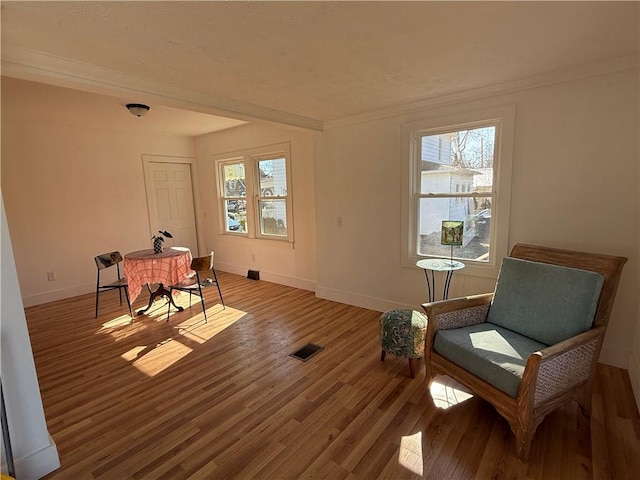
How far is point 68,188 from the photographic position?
4469 mm

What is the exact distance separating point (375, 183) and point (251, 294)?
2324mm

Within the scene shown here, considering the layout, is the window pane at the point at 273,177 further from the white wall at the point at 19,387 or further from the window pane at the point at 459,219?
the white wall at the point at 19,387

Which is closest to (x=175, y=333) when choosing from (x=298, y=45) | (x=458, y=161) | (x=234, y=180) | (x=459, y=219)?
(x=298, y=45)

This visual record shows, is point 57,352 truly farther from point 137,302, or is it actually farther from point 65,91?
point 65,91

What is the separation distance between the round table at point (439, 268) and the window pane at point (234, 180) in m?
3.35

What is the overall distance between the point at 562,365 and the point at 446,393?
78 centimetres

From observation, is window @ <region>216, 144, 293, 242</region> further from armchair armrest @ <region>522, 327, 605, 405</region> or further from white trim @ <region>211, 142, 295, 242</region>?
armchair armrest @ <region>522, 327, 605, 405</region>

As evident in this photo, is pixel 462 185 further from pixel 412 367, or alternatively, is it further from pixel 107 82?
pixel 107 82

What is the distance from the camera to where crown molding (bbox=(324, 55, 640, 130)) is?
2299 mm

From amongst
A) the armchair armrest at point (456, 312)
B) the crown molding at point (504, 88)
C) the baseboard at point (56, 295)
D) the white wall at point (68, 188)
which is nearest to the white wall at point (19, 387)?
the armchair armrest at point (456, 312)

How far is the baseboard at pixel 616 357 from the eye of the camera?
2.49 metres

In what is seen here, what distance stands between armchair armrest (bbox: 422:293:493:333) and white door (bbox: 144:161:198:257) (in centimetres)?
479

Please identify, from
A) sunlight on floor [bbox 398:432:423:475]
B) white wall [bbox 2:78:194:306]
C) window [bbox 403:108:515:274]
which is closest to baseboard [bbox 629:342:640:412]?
window [bbox 403:108:515:274]

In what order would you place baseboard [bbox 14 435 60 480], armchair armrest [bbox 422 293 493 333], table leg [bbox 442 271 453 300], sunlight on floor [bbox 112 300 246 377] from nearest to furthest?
1. baseboard [bbox 14 435 60 480]
2. armchair armrest [bbox 422 293 493 333]
3. sunlight on floor [bbox 112 300 246 377]
4. table leg [bbox 442 271 453 300]
